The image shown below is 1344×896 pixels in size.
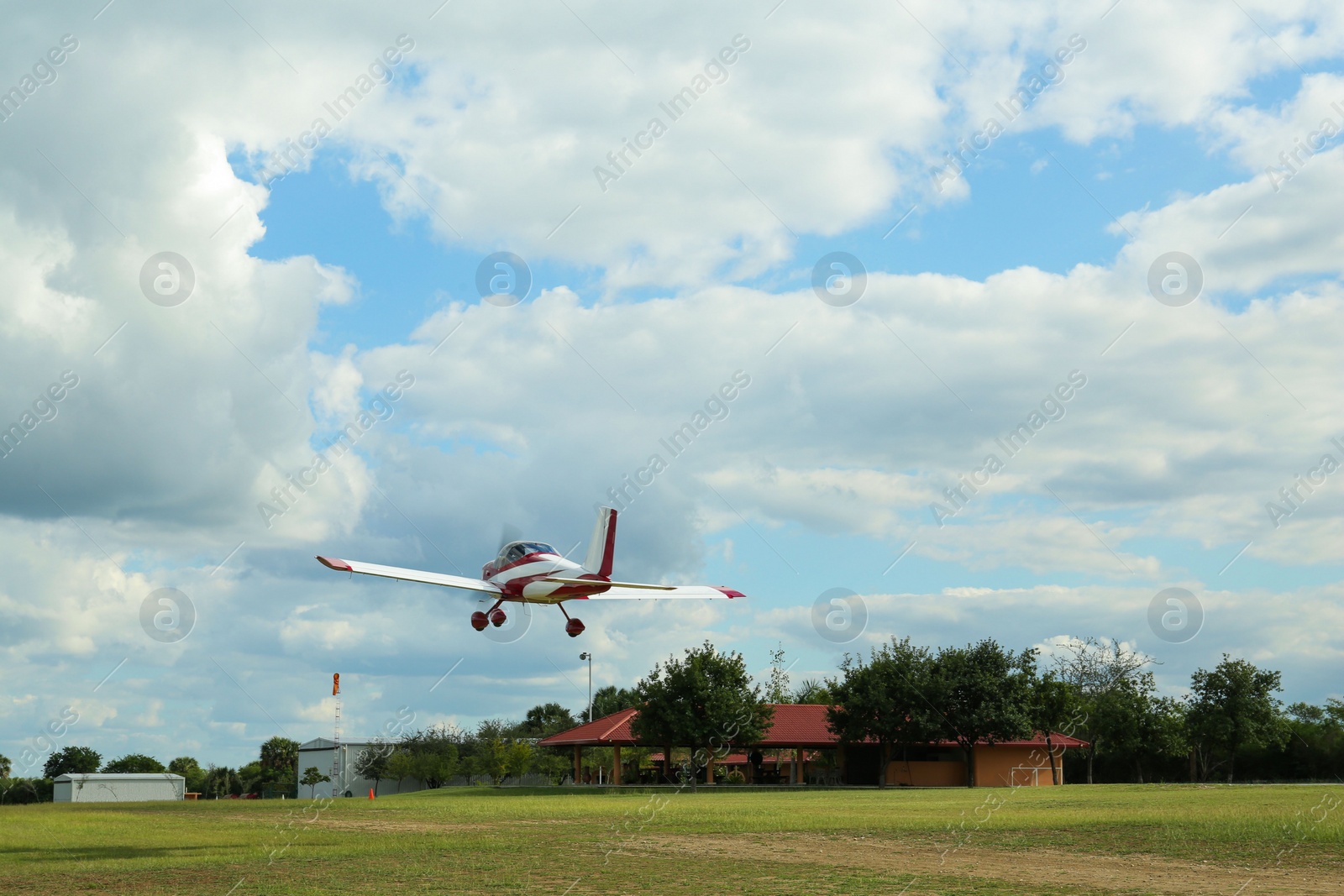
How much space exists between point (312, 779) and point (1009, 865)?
236 ft

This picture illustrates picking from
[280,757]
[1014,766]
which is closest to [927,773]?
[1014,766]

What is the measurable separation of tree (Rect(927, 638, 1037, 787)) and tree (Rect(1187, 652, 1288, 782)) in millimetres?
11985

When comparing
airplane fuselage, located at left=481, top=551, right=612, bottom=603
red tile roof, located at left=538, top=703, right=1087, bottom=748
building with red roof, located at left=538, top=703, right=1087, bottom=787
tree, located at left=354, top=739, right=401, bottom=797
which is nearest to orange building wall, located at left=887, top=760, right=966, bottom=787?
building with red roof, located at left=538, top=703, right=1087, bottom=787

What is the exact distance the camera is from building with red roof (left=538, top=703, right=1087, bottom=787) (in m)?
64.7

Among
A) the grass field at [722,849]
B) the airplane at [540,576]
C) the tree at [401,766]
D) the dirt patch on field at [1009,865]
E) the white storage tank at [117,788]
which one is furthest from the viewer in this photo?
the tree at [401,766]

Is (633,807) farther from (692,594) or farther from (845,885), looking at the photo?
(845,885)

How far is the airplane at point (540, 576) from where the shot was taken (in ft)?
96.3

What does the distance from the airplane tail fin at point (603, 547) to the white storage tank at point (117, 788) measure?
58919 millimetres

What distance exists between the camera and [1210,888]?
1772 cm

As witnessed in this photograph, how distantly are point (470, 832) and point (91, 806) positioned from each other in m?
32.8

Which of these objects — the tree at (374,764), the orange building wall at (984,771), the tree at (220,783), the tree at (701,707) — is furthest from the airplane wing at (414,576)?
the tree at (220,783)

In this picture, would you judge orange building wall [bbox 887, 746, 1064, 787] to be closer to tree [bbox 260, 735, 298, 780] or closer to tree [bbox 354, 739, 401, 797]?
tree [bbox 354, 739, 401, 797]

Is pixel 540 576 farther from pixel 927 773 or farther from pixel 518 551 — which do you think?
pixel 927 773

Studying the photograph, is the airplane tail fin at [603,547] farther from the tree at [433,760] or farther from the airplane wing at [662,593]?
the tree at [433,760]
